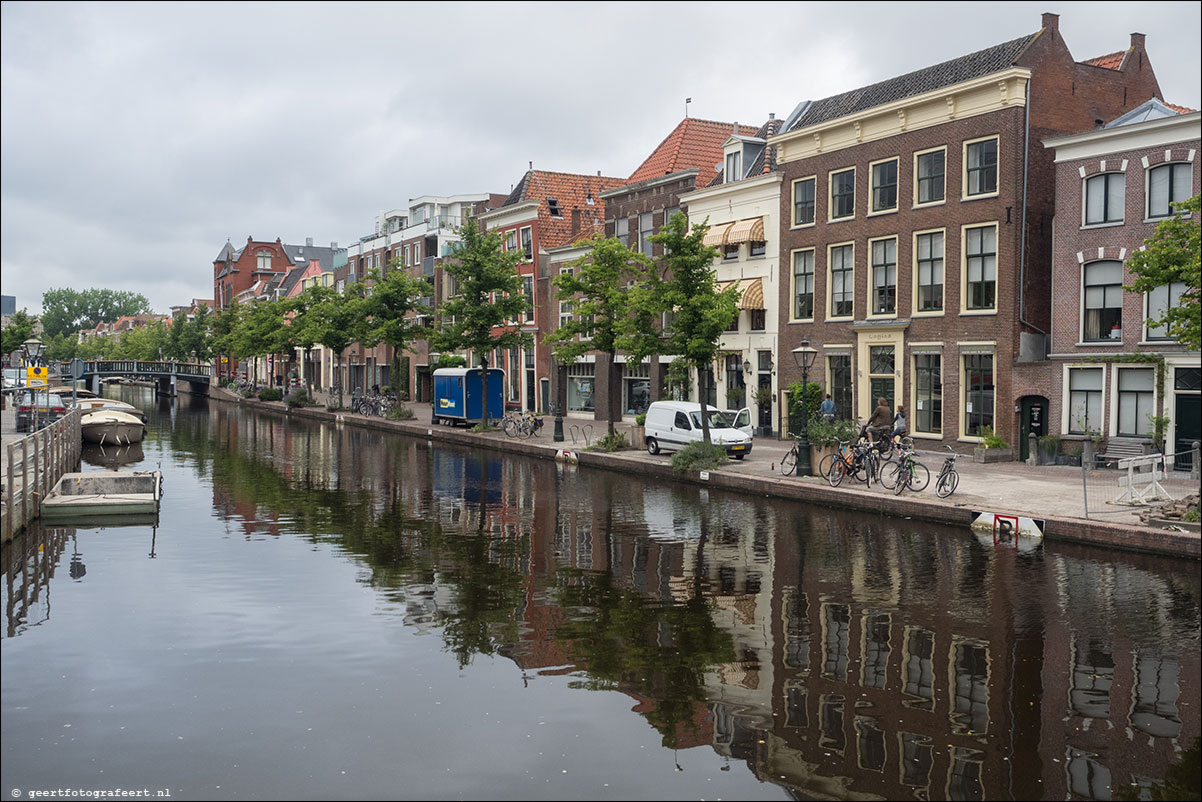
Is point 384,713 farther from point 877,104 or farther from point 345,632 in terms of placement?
point 877,104

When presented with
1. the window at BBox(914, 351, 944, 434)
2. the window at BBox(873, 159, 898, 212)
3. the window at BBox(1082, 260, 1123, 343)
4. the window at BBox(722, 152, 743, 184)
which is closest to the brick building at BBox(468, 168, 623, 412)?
the window at BBox(722, 152, 743, 184)

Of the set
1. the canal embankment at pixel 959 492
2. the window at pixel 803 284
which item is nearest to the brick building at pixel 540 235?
the window at pixel 803 284

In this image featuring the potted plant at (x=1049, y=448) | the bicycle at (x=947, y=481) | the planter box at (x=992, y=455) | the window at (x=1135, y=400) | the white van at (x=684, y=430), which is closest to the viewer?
the bicycle at (x=947, y=481)

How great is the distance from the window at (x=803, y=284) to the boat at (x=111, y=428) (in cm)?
2799

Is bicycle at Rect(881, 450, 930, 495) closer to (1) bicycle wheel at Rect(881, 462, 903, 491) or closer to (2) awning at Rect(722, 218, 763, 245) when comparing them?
(1) bicycle wheel at Rect(881, 462, 903, 491)

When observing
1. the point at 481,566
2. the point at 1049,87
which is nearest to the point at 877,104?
the point at 1049,87

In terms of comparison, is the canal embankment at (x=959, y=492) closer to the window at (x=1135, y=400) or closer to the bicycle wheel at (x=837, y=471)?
the bicycle wheel at (x=837, y=471)

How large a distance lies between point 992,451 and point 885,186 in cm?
1073

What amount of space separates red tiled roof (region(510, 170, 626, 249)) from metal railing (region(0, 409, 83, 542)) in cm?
3480

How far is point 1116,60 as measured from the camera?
1393 inches

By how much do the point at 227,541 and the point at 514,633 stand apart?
28.8ft

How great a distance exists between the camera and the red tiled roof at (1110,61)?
115 ft

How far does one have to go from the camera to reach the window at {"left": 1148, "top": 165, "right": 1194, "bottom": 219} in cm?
2850

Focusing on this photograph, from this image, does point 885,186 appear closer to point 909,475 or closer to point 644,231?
point 644,231
